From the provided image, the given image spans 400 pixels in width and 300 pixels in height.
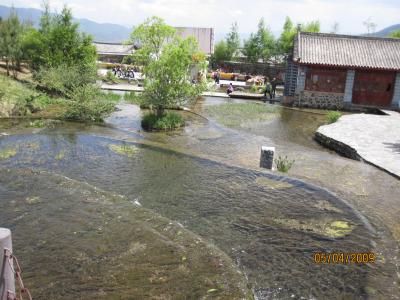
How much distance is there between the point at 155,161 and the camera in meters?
14.3

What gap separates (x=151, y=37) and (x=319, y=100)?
53.3 ft

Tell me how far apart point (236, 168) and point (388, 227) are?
16.8 feet

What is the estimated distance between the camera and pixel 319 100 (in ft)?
104

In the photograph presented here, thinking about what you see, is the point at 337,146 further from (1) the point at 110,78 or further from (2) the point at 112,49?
(2) the point at 112,49

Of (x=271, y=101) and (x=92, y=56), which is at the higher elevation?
(x=92, y=56)

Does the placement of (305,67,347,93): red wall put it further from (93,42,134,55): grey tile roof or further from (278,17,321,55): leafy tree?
(93,42,134,55): grey tile roof

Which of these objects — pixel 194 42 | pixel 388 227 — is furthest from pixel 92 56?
pixel 388 227

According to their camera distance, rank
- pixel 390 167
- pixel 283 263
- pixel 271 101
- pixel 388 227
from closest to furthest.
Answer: pixel 283 263, pixel 388 227, pixel 390 167, pixel 271 101

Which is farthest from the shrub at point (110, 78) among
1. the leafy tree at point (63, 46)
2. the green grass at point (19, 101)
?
the green grass at point (19, 101)

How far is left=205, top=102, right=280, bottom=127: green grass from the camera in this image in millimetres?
23969

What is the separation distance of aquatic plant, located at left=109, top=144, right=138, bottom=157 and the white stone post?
10069 millimetres

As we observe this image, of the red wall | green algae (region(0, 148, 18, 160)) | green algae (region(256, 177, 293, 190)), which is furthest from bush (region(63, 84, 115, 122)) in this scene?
the red wall

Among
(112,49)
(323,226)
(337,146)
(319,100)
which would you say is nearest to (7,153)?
(323,226)

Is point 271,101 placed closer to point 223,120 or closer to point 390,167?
point 223,120
